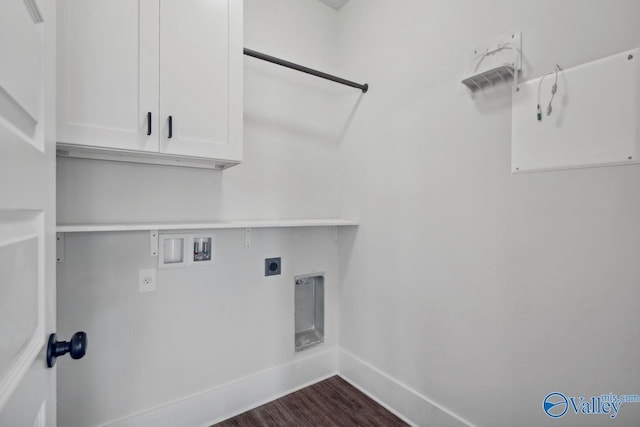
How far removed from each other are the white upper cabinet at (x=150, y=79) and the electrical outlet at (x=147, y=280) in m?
0.57

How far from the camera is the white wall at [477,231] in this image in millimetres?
1066

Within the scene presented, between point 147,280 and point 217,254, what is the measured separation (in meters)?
0.38

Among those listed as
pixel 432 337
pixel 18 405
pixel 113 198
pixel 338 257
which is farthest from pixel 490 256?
pixel 113 198

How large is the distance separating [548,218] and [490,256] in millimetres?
286

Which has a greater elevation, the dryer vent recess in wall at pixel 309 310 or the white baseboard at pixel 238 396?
the dryer vent recess in wall at pixel 309 310

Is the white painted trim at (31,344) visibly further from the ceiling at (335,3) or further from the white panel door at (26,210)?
the ceiling at (335,3)

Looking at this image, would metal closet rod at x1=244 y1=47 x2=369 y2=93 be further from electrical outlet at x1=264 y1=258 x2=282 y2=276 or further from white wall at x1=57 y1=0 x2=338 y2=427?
electrical outlet at x1=264 y1=258 x2=282 y2=276

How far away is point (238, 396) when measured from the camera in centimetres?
184

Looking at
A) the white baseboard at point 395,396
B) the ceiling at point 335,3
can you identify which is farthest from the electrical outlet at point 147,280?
the ceiling at point 335,3

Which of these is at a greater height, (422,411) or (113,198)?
(113,198)

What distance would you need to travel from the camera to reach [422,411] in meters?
1.66

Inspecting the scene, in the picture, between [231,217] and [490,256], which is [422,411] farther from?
[231,217]

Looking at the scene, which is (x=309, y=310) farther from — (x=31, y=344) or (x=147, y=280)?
(x=31, y=344)

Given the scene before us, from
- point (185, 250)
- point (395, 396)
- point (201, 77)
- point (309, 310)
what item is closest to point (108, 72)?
point (201, 77)
